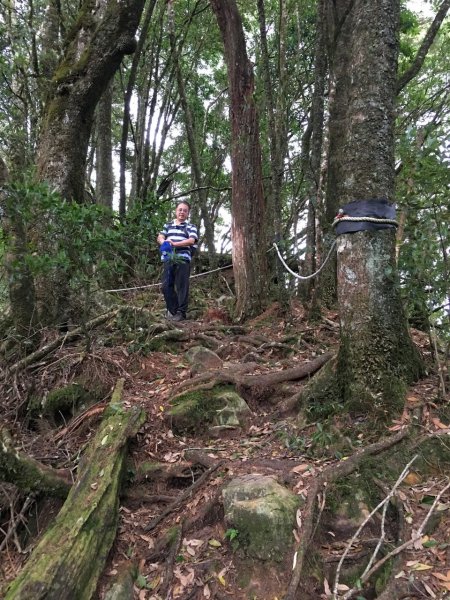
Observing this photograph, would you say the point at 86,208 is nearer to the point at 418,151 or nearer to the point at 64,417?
the point at 64,417

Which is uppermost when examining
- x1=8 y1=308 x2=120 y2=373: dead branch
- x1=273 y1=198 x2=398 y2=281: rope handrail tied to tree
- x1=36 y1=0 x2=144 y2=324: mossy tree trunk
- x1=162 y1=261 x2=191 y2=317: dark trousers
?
x1=36 y1=0 x2=144 y2=324: mossy tree trunk

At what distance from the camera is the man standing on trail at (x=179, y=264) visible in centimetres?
646

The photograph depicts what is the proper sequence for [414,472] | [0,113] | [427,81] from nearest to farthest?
[414,472] → [0,113] → [427,81]

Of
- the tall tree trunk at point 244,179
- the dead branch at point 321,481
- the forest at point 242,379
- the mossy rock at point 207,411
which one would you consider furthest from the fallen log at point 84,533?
the tall tree trunk at point 244,179

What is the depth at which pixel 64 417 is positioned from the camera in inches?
177

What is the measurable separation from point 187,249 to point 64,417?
10.1 ft

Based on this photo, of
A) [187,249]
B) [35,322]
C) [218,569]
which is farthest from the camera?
[187,249]

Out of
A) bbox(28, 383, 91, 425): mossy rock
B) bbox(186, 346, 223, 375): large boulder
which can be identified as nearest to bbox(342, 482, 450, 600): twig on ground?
bbox(186, 346, 223, 375): large boulder

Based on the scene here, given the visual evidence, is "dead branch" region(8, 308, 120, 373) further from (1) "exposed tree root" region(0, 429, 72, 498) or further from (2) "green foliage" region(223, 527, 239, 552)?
(2) "green foliage" region(223, 527, 239, 552)

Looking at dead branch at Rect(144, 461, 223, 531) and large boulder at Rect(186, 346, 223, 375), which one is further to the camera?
large boulder at Rect(186, 346, 223, 375)

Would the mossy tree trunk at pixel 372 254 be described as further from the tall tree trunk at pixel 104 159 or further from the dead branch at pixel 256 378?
the tall tree trunk at pixel 104 159

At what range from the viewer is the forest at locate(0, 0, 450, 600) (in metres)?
2.61

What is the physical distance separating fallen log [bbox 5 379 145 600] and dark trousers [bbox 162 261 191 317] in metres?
3.16

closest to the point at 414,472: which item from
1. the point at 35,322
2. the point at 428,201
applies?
the point at 428,201
